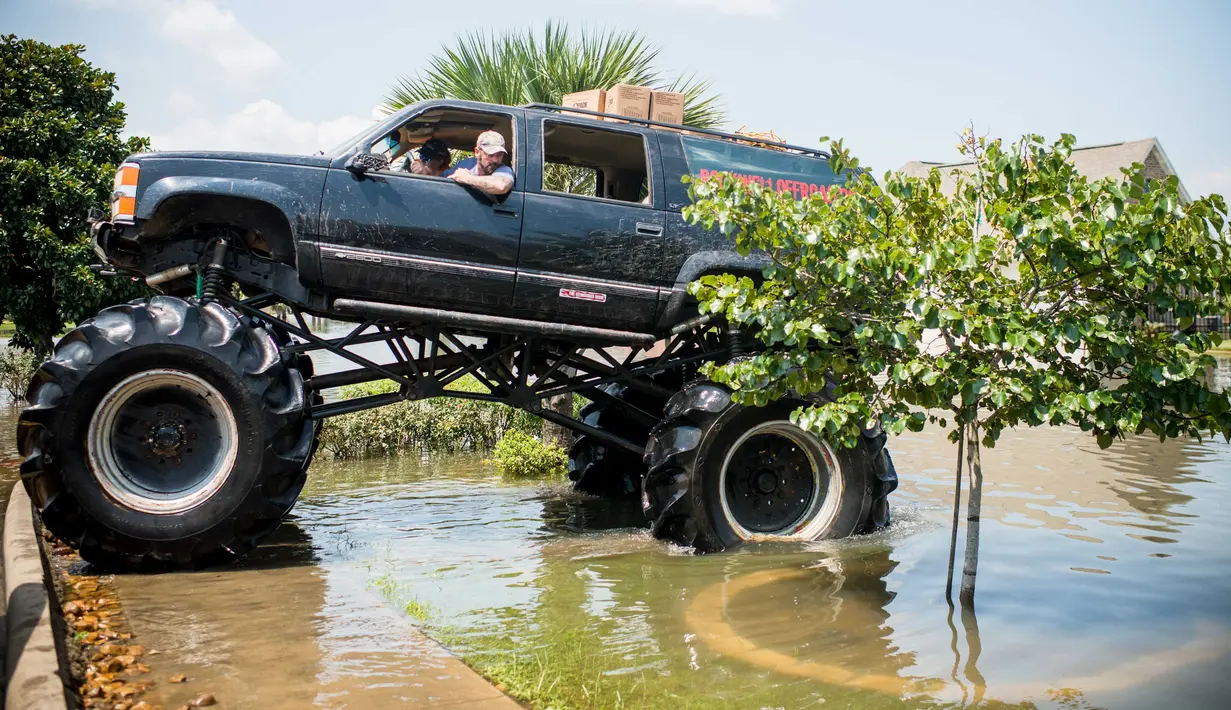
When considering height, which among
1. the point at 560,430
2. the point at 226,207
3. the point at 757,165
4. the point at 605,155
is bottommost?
the point at 560,430

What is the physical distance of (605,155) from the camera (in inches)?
322

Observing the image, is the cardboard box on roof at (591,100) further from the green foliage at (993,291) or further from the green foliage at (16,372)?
the green foliage at (16,372)

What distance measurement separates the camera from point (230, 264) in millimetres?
6754

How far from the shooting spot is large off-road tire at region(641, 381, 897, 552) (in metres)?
6.82

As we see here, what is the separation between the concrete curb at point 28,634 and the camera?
11.8ft

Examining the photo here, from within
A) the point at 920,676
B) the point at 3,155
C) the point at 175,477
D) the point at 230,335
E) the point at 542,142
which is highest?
the point at 3,155

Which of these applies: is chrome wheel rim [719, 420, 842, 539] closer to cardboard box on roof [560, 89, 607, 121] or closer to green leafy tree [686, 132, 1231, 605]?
green leafy tree [686, 132, 1231, 605]

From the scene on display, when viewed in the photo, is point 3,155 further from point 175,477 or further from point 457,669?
point 457,669

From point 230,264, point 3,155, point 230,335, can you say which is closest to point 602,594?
point 230,335

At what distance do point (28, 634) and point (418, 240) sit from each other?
10.8 feet

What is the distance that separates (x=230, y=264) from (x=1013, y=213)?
4948mm

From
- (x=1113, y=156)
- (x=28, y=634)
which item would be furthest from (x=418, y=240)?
(x=1113, y=156)

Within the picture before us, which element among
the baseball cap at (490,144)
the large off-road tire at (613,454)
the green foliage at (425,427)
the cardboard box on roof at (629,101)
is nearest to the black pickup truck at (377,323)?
the baseball cap at (490,144)

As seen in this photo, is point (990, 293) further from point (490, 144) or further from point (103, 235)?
point (103, 235)
